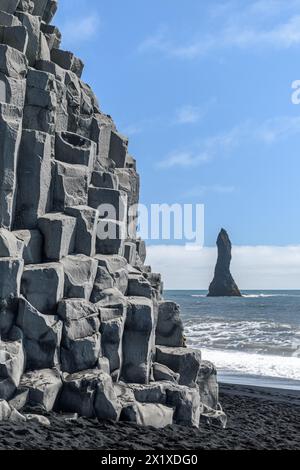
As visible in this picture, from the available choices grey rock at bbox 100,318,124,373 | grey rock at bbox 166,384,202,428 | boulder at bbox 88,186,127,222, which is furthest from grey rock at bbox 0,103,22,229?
grey rock at bbox 166,384,202,428

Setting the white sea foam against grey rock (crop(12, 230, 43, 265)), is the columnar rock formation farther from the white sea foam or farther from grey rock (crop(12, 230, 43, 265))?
the white sea foam

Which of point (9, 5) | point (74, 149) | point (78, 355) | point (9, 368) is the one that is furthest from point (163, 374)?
point (9, 5)

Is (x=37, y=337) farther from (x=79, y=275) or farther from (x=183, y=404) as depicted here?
(x=183, y=404)

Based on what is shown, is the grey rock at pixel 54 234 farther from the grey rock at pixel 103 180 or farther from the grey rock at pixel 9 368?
the grey rock at pixel 9 368

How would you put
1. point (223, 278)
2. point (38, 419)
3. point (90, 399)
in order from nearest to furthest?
point (38, 419) < point (90, 399) < point (223, 278)

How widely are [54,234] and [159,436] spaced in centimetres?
654

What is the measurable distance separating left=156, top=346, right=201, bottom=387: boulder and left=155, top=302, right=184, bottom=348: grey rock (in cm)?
82

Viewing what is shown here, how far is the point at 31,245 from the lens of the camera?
17750 millimetres

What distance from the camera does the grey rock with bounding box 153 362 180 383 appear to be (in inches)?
735

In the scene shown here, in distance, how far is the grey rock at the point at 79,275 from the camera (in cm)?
1775

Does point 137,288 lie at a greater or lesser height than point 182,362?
greater
